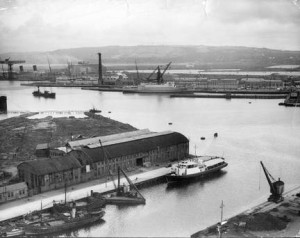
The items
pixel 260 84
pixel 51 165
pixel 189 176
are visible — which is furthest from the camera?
pixel 260 84

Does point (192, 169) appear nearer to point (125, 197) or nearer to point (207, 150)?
point (125, 197)

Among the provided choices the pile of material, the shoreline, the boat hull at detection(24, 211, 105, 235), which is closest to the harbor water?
the boat hull at detection(24, 211, 105, 235)

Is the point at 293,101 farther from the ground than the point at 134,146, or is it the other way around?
the point at 293,101

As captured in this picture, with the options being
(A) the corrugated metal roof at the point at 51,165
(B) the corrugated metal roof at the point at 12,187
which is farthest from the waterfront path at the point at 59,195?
(A) the corrugated metal roof at the point at 51,165

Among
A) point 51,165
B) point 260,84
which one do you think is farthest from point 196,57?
point 51,165

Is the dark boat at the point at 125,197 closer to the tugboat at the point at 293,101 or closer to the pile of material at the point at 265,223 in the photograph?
the pile of material at the point at 265,223

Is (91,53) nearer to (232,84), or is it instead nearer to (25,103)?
(232,84)

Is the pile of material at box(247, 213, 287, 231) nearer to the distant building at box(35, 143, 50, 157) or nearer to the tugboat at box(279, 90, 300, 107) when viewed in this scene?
the distant building at box(35, 143, 50, 157)
